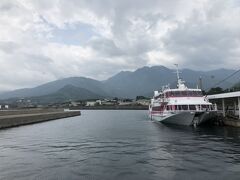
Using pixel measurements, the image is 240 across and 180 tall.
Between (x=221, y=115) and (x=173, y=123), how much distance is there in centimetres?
812

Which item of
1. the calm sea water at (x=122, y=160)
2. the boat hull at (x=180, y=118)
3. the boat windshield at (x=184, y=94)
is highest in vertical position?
the boat windshield at (x=184, y=94)

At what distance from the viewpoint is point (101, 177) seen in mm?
18891

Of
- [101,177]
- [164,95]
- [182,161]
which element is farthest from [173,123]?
[101,177]

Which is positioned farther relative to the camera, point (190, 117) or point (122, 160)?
point (190, 117)

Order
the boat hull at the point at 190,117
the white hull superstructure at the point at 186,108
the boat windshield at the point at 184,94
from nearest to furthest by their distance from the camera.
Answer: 1. the boat hull at the point at 190,117
2. the white hull superstructure at the point at 186,108
3. the boat windshield at the point at 184,94

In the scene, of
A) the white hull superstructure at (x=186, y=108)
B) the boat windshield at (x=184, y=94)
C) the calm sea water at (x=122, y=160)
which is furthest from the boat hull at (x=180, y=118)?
the calm sea water at (x=122, y=160)

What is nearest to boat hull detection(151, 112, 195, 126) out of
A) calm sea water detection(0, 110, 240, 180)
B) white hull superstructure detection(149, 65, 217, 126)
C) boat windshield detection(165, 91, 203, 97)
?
white hull superstructure detection(149, 65, 217, 126)

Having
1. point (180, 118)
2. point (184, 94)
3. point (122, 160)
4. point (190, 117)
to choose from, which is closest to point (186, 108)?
point (180, 118)

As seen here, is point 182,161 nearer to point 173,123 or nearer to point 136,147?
point 136,147

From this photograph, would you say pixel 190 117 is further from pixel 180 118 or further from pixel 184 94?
pixel 184 94

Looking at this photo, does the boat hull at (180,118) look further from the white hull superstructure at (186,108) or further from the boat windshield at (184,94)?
the boat windshield at (184,94)

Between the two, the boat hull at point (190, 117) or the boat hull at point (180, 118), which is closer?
the boat hull at point (190, 117)

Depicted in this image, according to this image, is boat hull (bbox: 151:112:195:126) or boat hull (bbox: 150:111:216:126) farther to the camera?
boat hull (bbox: 151:112:195:126)

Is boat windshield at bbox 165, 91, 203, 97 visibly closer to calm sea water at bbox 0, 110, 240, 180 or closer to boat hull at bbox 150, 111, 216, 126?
boat hull at bbox 150, 111, 216, 126
